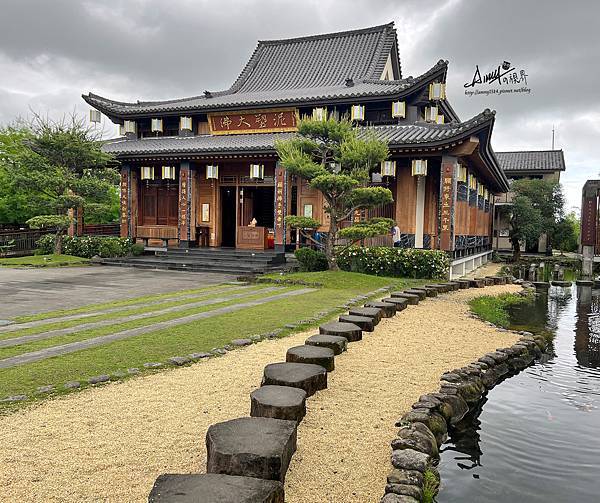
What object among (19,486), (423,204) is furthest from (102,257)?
(19,486)

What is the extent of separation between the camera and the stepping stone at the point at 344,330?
7.38 meters

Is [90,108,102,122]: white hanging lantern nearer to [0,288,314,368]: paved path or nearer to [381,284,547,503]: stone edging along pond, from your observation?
[0,288,314,368]: paved path

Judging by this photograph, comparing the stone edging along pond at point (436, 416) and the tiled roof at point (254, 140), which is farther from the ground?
the tiled roof at point (254, 140)

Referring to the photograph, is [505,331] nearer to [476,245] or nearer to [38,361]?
[38,361]

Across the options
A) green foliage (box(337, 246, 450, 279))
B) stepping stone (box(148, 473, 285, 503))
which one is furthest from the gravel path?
green foliage (box(337, 246, 450, 279))

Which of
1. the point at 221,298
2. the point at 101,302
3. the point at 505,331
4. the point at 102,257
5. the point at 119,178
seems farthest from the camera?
the point at 119,178

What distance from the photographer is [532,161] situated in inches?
1673

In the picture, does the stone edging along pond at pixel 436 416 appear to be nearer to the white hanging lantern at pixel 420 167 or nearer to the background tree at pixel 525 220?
the white hanging lantern at pixel 420 167

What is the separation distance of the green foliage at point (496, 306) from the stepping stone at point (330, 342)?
15.6 ft

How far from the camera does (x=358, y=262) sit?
17.2 meters

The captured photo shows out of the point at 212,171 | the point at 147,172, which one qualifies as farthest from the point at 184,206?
the point at 147,172

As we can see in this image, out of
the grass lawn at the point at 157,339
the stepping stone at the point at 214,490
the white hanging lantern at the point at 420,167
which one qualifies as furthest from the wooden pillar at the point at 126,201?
the stepping stone at the point at 214,490

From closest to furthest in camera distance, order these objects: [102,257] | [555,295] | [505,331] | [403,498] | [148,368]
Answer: [403,498] → [148,368] → [505,331] → [555,295] → [102,257]

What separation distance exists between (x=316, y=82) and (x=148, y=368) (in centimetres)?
2279
